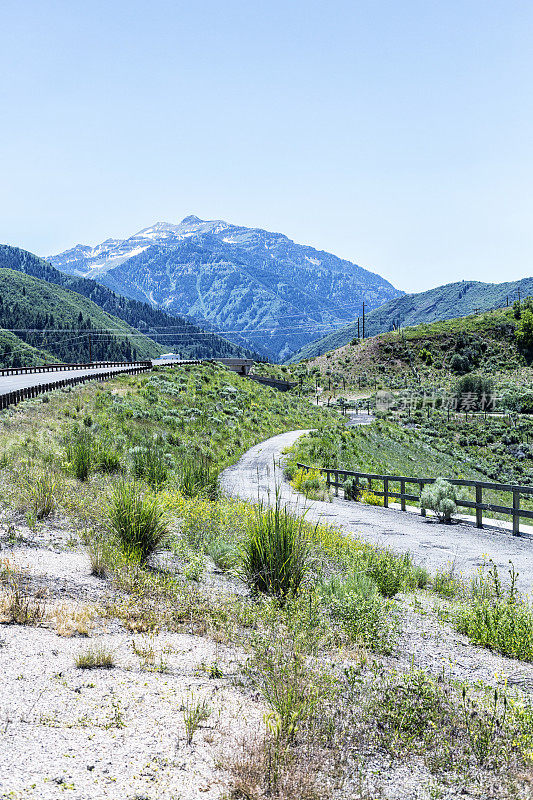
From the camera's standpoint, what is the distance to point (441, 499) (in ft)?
51.9

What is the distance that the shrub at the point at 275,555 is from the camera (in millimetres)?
7301

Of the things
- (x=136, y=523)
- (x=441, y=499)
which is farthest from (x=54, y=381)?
(x=136, y=523)

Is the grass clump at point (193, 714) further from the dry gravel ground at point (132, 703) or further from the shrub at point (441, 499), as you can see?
the shrub at point (441, 499)

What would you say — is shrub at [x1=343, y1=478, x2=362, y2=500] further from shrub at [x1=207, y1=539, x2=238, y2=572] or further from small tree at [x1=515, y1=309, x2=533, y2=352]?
small tree at [x1=515, y1=309, x2=533, y2=352]

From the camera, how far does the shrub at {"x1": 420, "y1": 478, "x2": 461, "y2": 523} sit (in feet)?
50.7

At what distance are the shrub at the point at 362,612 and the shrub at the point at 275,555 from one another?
49 cm

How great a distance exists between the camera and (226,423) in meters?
37.7

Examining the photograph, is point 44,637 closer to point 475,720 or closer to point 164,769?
point 164,769

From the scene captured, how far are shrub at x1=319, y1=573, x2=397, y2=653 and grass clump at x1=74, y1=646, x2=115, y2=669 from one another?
8.48 ft

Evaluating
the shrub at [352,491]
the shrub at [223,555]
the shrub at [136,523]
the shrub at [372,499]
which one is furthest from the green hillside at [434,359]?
the shrub at [136,523]

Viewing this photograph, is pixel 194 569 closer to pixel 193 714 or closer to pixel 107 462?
pixel 193 714

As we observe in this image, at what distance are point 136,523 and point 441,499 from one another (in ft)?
34.5

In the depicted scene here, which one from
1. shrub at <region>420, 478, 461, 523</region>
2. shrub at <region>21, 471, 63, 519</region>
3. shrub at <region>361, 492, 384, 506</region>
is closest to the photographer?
shrub at <region>21, 471, 63, 519</region>

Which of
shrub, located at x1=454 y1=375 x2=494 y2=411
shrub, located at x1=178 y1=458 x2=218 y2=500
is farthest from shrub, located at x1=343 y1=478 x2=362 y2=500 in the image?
shrub, located at x1=454 y1=375 x2=494 y2=411
